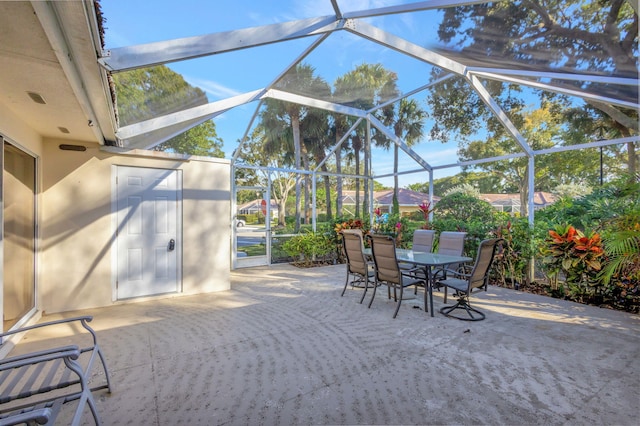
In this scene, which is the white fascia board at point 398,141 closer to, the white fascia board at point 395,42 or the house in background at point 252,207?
the white fascia board at point 395,42

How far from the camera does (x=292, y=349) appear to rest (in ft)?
10.2

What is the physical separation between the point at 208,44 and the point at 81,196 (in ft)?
10.4

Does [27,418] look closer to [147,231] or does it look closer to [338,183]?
[147,231]

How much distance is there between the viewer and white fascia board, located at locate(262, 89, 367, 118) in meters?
6.19

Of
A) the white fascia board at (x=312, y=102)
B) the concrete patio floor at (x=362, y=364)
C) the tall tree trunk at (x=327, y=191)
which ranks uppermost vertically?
the white fascia board at (x=312, y=102)

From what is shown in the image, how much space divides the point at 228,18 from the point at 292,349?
3823mm

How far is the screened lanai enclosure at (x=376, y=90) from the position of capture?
3.19m

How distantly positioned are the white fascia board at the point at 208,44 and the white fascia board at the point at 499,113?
2.92 m

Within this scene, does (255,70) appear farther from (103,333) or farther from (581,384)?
(581,384)

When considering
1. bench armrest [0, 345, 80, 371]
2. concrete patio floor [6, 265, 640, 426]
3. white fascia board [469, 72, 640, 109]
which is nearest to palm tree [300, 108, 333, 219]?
white fascia board [469, 72, 640, 109]

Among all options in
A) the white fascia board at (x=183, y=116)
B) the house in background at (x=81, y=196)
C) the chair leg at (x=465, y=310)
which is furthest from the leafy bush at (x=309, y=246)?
the chair leg at (x=465, y=310)

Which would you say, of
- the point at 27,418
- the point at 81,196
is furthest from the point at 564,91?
the point at 81,196

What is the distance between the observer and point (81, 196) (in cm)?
452

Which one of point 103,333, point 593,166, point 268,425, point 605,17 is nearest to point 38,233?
point 103,333
